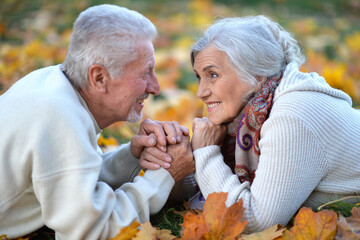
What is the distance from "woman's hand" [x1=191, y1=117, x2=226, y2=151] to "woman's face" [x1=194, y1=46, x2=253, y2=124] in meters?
0.05

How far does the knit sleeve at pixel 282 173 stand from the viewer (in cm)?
238

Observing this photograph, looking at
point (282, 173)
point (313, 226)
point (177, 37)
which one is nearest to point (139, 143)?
point (282, 173)

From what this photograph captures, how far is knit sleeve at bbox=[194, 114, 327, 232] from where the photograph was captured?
7.80 ft

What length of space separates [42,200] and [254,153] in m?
1.29

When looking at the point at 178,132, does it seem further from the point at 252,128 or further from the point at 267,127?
the point at 267,127

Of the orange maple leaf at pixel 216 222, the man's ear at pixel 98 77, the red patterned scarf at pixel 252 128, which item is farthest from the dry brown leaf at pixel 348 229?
the man's ear at pixel 98 77

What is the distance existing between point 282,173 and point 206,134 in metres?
0.68

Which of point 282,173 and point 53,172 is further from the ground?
point 53,172

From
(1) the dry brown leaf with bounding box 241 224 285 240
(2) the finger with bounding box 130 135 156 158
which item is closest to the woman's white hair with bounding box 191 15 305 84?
(2) the finger with bounding box 130 135 156 158

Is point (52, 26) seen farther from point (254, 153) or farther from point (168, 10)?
point (254, 153)

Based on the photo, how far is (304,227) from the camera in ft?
7.04

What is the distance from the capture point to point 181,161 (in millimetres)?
2756

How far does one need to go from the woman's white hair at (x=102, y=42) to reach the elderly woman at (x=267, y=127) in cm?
56

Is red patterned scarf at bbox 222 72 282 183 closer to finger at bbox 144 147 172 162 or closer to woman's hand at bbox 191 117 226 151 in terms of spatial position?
woman's hand at bbox 191 117 226 151
